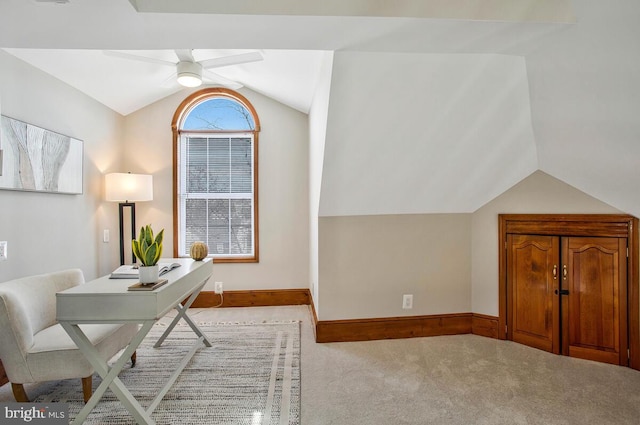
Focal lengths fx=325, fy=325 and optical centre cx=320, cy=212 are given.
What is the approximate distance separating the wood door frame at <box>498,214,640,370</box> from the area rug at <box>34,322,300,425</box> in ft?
6.47

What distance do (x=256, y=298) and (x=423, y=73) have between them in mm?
2942

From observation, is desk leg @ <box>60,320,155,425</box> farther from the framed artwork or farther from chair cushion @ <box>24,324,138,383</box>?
the framed artwork

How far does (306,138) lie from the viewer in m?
3.85

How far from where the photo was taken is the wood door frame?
7.98 ft

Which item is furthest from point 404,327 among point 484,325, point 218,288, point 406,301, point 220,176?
point 220,176

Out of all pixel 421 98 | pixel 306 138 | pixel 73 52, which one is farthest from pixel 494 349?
pixel 73 52

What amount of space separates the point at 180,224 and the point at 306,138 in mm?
1796

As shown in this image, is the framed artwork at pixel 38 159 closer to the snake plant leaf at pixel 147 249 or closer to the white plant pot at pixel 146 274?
the snake plant leaf at pixel 147 249

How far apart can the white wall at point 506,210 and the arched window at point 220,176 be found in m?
2.38

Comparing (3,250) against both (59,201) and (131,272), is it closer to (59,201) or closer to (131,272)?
(59,201)

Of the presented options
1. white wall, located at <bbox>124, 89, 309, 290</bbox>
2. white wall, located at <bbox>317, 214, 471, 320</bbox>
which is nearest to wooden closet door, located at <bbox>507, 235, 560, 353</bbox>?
white wall, located at <bbox>317, 214, 471, 320</bbox>

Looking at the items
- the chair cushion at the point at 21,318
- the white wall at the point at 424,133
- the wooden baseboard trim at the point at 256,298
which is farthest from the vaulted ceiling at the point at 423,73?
the wooden baseboard trim at the point at 256,298

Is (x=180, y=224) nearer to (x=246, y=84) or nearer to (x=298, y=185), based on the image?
(x=298, y=185)

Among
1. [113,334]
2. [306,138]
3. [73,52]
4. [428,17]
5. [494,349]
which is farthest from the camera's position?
[306,138]
